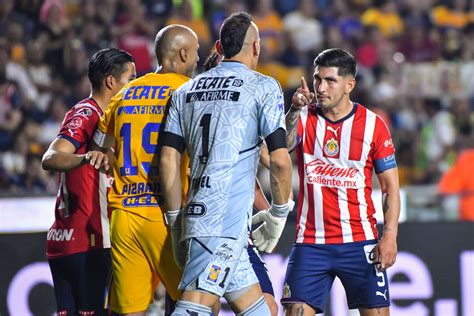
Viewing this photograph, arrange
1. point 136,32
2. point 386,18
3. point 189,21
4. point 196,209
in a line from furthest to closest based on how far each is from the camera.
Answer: point 386,18, point 189,21, point 136,32, point 196,209

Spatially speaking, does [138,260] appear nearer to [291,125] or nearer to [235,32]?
[291,125]

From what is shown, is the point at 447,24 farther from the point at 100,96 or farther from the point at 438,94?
the point at 100,96

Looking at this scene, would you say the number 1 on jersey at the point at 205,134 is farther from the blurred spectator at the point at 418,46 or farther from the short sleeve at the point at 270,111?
the blurred spectator at the point at 418,46

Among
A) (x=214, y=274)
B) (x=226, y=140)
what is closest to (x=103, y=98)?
(x=226, y=140)

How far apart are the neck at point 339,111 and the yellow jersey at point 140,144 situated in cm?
126

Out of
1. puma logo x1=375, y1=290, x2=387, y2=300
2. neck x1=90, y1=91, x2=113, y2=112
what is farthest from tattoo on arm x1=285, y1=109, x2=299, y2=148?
neck x1=90, y1=91, x2=113, y2=112

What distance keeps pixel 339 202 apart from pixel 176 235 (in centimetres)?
142

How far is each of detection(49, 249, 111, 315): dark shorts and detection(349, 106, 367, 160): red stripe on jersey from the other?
1.97 meters

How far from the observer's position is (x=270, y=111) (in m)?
6.09

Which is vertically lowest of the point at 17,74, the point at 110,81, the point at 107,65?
the point at 110,81

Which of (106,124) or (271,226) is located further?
(106,124)

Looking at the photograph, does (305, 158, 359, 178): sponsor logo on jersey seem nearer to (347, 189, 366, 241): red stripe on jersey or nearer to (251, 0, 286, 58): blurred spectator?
(347, 189, 366, 241): red stripe on jersey

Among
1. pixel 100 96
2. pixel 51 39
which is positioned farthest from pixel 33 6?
pixel 100 96

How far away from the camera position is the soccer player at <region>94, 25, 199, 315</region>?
21.4ft
